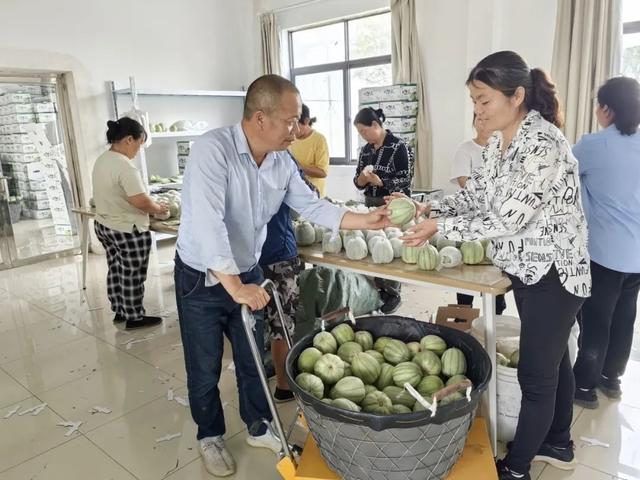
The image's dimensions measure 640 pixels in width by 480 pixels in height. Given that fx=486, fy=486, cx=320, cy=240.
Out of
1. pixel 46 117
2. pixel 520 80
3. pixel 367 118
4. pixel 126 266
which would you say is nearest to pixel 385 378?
pixel 520 80

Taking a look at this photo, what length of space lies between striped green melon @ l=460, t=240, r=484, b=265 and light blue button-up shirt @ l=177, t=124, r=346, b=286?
23.0 inches

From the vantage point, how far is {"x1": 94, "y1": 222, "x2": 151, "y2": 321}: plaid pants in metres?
3.62

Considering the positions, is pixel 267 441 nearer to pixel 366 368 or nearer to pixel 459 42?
pixel 366 368

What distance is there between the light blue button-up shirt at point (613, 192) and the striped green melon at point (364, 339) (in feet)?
→ 3.99

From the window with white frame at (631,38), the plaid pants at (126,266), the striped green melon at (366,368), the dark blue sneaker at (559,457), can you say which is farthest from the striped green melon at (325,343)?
the window with white frame at (631,38)

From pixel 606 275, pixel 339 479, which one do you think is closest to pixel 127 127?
pixel 339 479

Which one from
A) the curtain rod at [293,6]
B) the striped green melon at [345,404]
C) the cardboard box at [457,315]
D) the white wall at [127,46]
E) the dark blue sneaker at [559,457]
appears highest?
the curtain rod at [293,6]

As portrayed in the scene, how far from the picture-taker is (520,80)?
5.29ft

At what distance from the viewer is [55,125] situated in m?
6.27

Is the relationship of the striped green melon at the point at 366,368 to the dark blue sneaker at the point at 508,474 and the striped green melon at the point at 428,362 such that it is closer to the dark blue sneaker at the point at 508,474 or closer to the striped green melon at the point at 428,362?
the striped green melon at the point at 428,362

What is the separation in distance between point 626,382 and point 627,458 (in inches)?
27.9

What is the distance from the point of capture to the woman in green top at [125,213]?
343 cm

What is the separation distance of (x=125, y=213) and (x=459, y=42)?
14.5 ft

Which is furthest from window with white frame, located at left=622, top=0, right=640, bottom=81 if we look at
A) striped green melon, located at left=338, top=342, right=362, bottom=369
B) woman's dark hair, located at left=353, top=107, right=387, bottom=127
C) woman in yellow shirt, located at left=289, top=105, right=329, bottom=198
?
striped green melon, located at left=338, top=342, right=362, bottom=369
